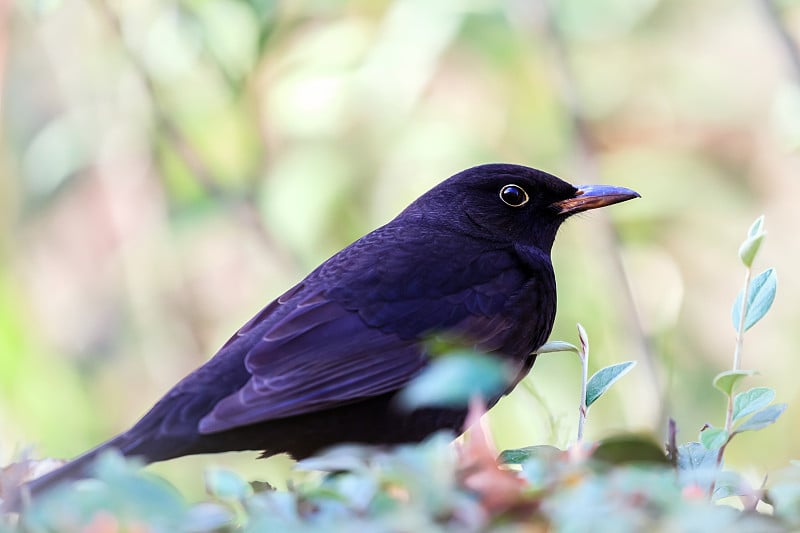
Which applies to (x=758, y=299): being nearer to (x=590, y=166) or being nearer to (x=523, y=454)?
(x=523, y=454)

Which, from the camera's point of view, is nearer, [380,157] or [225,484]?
[225,484]

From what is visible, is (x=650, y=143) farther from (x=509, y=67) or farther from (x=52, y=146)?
(x=52, y=146)

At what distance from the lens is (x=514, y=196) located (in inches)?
170

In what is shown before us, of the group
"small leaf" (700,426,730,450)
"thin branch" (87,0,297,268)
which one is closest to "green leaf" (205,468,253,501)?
"small leaf" (700,426,730,450)

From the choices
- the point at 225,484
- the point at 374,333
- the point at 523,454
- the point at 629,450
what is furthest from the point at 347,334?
the point at 225,484

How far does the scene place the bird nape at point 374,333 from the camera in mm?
3141

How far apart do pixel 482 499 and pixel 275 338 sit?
1.85 meters

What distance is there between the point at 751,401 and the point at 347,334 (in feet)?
5.18

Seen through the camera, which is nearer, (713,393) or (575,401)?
(575,401)

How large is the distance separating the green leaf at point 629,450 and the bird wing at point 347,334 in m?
1.41

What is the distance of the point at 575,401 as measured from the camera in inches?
211

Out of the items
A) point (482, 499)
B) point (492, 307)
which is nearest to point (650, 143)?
point (492, 307)

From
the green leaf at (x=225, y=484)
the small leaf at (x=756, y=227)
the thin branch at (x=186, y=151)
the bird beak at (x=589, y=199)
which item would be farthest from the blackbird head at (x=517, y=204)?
the green leaf at (x=225, y=484)

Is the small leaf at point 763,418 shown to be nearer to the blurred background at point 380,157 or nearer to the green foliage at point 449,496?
the green foliage at point 449,496
